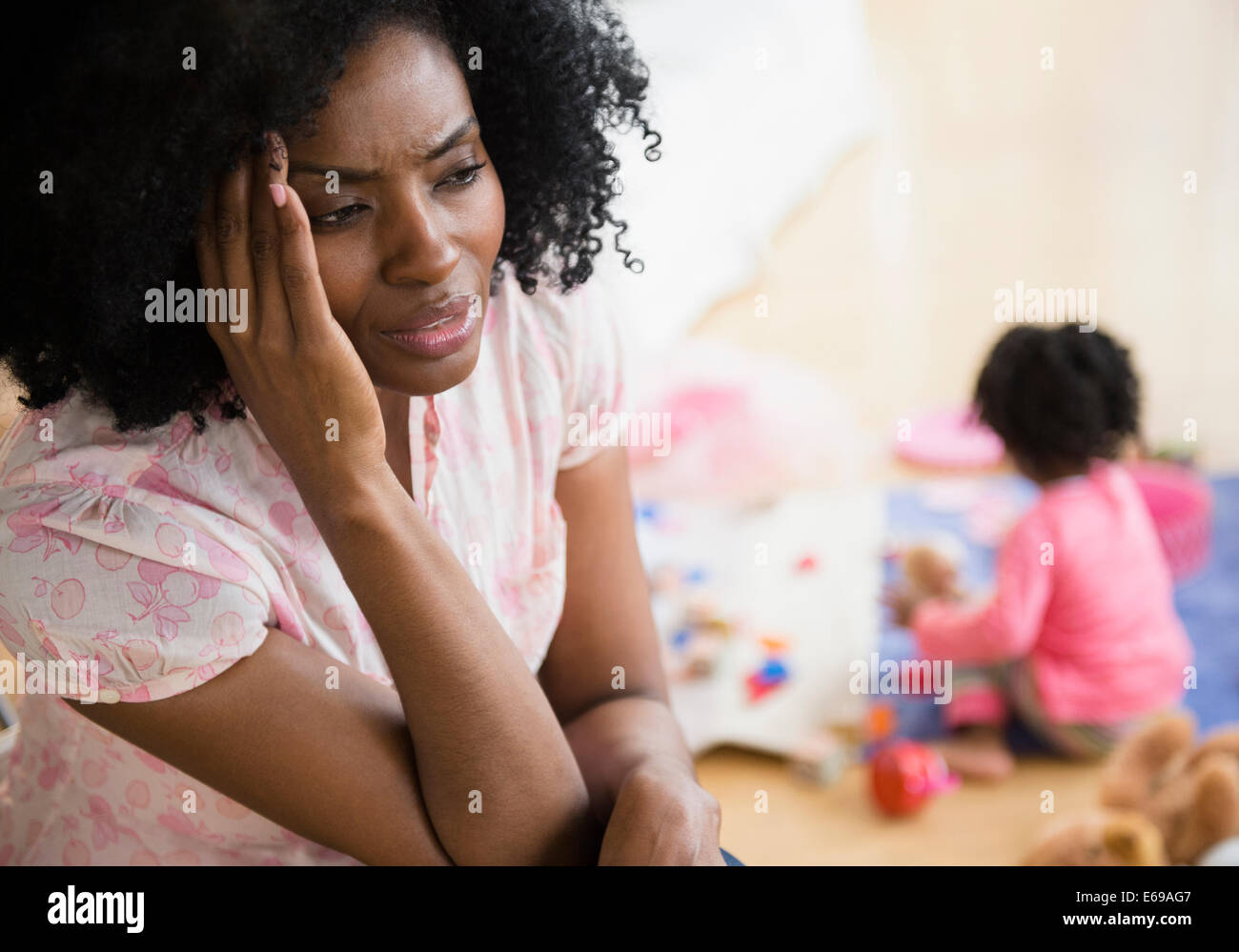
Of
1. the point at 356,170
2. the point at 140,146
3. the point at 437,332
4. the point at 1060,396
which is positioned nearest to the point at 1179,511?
the point at 1060,396

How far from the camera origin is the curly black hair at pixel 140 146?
0.81 meters

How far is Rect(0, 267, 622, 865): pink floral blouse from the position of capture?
0.87 metres

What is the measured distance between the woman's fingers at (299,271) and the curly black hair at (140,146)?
0.18 feet

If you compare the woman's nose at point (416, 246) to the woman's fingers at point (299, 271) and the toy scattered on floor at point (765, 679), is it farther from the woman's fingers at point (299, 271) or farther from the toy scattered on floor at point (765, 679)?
the toy scattered on floor at point (765, 679)

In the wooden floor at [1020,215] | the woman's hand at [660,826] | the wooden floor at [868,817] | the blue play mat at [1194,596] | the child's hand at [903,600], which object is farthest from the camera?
the wooden floor at [1020,215]

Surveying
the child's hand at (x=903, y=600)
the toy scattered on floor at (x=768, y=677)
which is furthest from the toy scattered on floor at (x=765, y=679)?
the child's hand at (x=903, y=600)

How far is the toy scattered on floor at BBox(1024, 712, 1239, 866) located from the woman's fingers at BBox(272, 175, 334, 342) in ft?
3.88

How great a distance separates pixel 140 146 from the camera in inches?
32.3

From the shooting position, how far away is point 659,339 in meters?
3.04

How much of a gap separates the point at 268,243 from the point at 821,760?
1281 mm

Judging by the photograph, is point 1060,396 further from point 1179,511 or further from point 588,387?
point 588,387
